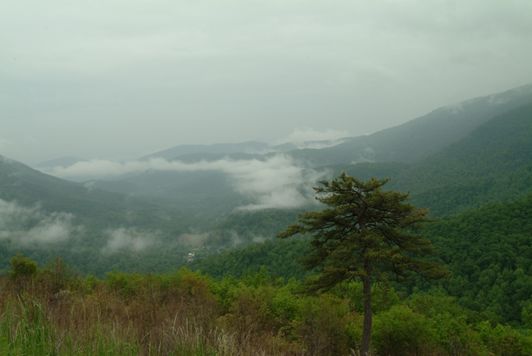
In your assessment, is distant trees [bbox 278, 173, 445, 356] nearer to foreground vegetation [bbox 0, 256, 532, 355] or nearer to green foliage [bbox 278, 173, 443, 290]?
green foliage [bbox 278, 173, 443, 290]

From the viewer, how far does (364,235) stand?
56.9ft

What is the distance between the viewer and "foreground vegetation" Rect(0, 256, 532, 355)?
4.11 m

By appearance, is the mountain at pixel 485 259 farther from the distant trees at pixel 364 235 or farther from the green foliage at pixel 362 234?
the green foliage at pixel 362 234

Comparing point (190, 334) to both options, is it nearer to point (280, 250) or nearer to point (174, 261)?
point (280, 250)

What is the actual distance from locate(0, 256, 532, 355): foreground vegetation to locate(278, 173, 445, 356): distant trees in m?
1.66

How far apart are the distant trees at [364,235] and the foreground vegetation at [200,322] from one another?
1.66 m

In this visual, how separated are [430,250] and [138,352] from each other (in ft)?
52.2

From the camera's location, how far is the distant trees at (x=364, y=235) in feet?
56.6

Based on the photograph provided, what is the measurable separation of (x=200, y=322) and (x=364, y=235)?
13.3 metres

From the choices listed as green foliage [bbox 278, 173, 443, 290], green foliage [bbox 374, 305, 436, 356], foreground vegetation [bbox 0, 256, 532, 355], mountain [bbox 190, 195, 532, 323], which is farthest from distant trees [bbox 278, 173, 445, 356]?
mountain [bbox 190, 195, 532, 323]

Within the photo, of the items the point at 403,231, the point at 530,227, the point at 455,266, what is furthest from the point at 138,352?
the point at 530,227

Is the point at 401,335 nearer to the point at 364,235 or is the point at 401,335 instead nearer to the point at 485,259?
the point at 364,235

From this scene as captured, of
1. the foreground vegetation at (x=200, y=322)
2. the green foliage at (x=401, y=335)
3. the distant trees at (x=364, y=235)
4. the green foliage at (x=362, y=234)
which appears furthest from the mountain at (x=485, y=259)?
the green foliage at (x=362, y=234)

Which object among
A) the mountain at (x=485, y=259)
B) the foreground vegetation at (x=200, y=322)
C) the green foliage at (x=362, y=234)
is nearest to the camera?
the foreground vegetation at (x=200, y=322)
